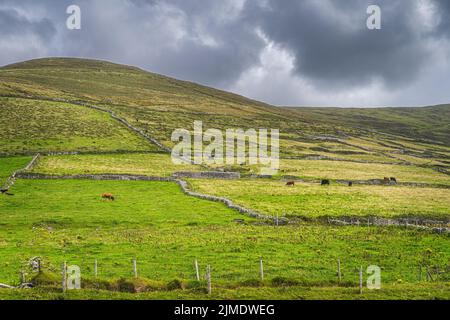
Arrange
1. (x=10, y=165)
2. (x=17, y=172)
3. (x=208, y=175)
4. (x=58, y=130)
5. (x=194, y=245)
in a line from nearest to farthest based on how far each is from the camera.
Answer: (x=194, y=245), (x=17, y=172), (x=10, y=165), (x=208, y=175), (x=58, y=130)

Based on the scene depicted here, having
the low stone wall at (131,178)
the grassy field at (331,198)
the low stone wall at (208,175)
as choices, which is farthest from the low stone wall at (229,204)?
the low stone wall at (208,175)

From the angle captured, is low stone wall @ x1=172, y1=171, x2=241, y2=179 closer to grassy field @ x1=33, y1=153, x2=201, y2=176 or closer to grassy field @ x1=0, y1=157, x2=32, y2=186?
grassy field @ x1=33, y1=153, x2=201, y2=176

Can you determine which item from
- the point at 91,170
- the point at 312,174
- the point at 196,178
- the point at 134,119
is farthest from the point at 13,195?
the point at 134,119

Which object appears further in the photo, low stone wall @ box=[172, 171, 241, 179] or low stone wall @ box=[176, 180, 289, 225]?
low stone wall @ box=[172, 171, 241, 179]

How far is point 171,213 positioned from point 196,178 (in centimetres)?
2634

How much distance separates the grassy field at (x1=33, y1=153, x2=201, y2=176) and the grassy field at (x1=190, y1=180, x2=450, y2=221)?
1132 cm

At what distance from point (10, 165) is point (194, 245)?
49367 millimetres

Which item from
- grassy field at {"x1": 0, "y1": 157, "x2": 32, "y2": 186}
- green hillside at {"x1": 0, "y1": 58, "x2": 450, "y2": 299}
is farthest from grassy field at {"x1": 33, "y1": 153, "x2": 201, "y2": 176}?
grassy field at {"x1": 0, "y1": 157, "x2": 32, "y2": 186}

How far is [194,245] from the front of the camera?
1417 inches

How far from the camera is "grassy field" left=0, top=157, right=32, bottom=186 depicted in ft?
218

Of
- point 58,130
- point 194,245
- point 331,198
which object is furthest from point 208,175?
point 58,130

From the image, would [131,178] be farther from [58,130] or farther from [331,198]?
[58,130]

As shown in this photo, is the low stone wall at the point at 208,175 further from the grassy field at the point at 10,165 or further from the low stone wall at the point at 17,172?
the grassy field at the point at 10,165

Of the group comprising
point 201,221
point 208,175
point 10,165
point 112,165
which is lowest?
point 201,221
